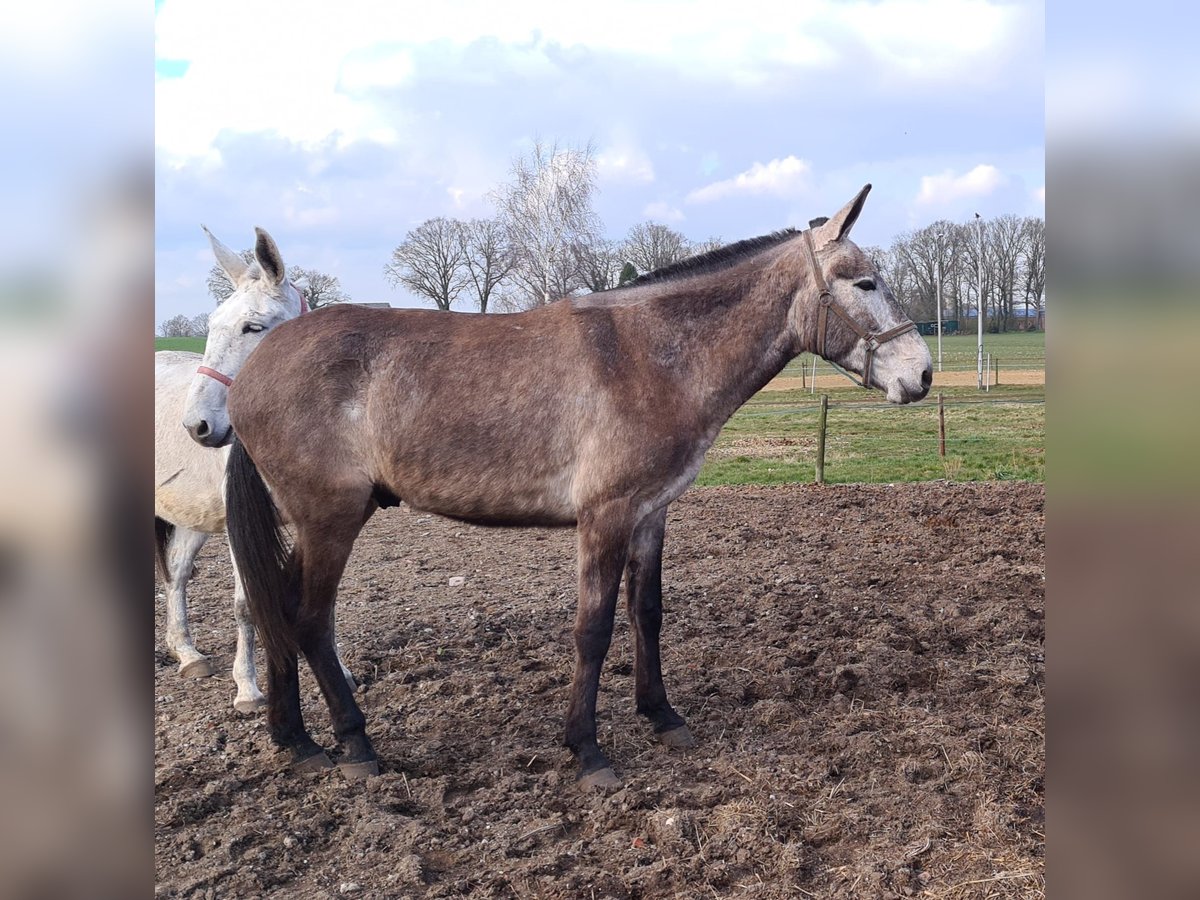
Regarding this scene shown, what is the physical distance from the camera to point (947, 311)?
4278cm

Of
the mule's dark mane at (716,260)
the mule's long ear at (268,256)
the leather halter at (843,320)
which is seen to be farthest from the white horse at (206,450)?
the leather halter at (843,320)

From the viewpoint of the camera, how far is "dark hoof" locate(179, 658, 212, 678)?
212 inches

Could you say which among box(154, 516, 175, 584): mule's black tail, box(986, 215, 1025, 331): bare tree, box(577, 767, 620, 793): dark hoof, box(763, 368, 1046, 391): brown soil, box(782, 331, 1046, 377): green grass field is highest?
box(986, 215, 1025, 331): bare tree

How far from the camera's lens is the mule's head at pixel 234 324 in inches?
168

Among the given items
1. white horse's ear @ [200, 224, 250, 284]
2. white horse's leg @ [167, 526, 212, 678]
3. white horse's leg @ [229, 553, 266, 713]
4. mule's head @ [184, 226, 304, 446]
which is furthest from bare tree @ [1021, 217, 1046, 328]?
white horse's leg @ [167, 526, 212, 678]

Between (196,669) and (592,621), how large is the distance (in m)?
2.88

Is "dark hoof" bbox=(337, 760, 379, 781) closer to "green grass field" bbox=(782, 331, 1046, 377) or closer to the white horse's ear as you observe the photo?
the white horse's ear

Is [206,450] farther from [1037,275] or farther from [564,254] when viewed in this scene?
[564,254]

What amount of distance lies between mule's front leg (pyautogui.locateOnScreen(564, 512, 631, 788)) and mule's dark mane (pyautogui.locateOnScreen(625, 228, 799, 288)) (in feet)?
3.98

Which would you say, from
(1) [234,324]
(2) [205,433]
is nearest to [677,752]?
(2) [205,433]

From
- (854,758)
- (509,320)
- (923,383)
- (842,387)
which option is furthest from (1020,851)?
(842,387)

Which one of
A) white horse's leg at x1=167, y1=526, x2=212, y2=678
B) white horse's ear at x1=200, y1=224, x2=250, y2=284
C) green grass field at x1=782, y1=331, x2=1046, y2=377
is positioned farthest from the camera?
green grass field at x1=782, y1=331, x2=1046, y2=377

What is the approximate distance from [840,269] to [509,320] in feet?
5.06

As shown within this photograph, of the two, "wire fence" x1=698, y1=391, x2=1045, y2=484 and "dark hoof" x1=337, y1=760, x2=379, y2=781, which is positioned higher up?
"wire fence" x1=698, y1=391, x2=1045, y2=484
